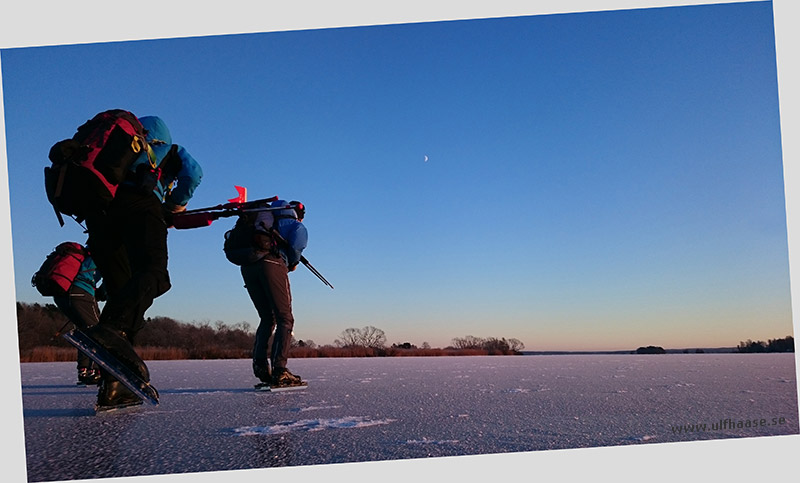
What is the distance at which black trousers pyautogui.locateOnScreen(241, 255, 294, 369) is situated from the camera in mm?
3570

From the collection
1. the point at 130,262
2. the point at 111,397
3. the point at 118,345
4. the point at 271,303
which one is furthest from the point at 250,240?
the point at 118,345

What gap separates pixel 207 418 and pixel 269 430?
1.39ft

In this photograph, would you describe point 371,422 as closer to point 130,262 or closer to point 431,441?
point 431,441

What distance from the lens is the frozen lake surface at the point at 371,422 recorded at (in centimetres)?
174

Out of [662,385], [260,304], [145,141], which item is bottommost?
[662,385]

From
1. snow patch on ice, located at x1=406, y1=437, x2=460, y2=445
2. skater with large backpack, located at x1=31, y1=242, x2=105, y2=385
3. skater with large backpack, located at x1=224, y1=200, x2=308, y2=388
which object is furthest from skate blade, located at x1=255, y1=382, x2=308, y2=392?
snow patch on ice, located at x1=406, y1=437, x2=460, y2=445

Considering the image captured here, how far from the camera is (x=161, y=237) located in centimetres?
235

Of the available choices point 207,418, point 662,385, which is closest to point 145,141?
point 207,418

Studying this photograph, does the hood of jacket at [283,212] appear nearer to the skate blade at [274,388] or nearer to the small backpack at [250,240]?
the small backpack at [250,240]

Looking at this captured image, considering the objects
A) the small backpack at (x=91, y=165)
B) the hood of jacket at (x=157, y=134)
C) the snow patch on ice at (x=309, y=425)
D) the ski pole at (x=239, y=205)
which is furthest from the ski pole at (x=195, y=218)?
the snow patch on ice at (x=309, y=425)

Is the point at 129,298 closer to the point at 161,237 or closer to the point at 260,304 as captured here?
the point at 161,237

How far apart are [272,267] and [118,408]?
4.50 feet

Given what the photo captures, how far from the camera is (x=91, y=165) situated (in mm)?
2215

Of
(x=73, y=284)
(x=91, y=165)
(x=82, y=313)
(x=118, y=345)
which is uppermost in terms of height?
(x=91, y=165)
